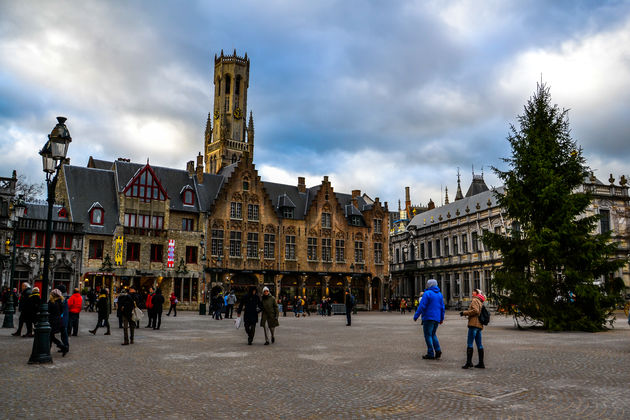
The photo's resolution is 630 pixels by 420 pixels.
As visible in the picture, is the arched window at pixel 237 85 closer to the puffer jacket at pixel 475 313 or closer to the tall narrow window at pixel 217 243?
the tall narrow window at pixel 217 243

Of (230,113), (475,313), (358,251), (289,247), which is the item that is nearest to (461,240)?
(358,251)

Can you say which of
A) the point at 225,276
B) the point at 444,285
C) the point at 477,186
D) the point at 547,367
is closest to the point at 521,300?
the point at 547,367

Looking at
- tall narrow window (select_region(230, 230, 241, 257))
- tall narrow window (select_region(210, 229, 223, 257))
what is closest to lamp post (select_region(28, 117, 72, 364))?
tall narrow window (select_region(210, 229, 223, 257))

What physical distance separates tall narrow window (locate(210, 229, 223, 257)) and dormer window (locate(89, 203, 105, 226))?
32.3 feet

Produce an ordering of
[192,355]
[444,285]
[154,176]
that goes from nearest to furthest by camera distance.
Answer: [192,355]
[154,176]
[444,285]

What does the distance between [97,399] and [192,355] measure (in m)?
5.30

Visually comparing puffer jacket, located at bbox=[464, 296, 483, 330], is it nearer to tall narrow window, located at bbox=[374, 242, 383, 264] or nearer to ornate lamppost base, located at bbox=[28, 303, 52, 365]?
ornate lamppost base, located at bbox=[28, 303, 52, 365]

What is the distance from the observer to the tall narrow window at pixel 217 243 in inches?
1921

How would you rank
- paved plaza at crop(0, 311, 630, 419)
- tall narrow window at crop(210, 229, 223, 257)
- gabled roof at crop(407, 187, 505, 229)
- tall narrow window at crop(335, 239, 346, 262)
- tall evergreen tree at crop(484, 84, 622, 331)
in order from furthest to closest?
gabled roof at crop(407, 187, 505, 229) → tall narrow window at crop(335, 239, 346, 262) → tall narrow window at crop(210, 229, 223, 257) → tall evergreen tree at crop(484, 84, 622, 331) → paved plaza at crop(0, 311, 630, 419)

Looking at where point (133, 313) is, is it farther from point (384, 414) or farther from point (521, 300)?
point (521, 300)

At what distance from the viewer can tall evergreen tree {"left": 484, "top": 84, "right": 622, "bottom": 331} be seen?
2159 centimetres

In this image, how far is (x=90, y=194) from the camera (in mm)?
45906

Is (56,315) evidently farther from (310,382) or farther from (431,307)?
(431,307)

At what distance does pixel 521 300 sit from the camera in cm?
2202
